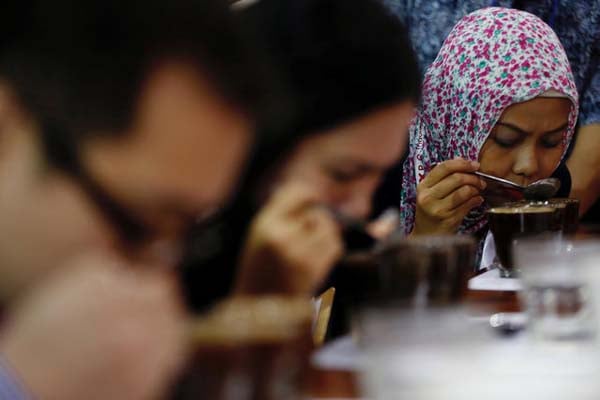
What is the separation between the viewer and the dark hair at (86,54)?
68 cm

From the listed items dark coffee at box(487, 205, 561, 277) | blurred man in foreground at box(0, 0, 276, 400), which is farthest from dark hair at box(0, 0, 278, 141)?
dark coffee at box(487, 205, 561, 277)

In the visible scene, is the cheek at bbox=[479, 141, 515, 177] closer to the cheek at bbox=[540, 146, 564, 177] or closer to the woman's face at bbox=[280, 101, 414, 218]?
the cheek at bbox=[540, 146, 564, 177]

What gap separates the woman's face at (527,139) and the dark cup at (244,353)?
1892 mm

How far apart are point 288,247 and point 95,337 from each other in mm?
382

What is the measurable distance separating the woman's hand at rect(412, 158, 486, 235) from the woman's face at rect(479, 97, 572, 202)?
0.76ft

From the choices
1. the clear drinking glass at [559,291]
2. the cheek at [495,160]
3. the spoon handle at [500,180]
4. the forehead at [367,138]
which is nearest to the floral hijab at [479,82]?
the cheek at [495,160]

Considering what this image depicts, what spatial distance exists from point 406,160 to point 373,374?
83.0 inches

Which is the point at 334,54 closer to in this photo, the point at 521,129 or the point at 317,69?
the point at 317,69

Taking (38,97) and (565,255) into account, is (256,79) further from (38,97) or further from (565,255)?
(565,255)

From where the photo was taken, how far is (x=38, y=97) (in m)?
0.68

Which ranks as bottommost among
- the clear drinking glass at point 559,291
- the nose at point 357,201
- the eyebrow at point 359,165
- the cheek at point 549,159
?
the cheek at point 549,159

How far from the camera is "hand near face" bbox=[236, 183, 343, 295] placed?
92cm

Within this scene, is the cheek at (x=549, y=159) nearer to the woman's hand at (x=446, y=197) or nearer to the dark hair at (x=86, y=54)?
the woman's hand at (x=446, y=197)

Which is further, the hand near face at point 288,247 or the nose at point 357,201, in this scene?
the nose at point 357,201
